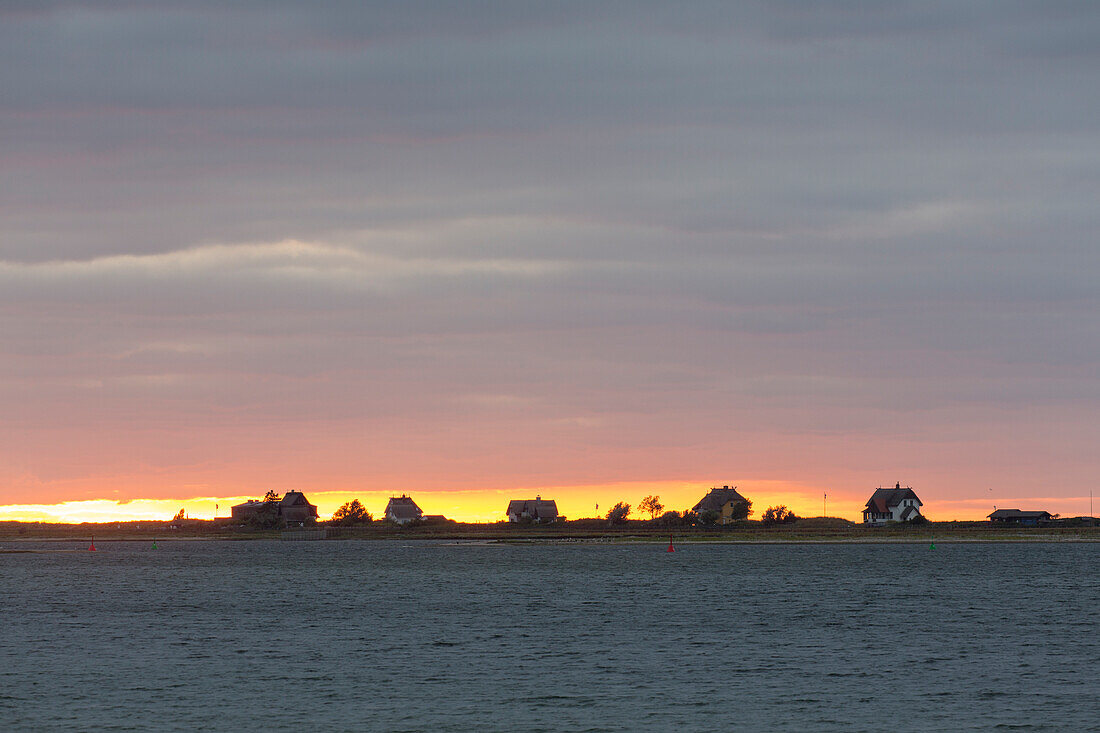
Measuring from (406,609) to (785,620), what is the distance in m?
33.0

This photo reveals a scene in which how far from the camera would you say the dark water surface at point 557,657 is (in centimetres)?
5116

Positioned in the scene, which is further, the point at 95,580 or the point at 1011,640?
the point at 95,580

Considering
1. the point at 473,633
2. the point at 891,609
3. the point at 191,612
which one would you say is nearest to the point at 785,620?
the point at 891,609

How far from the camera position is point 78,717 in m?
50.5

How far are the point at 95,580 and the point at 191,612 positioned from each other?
57476mm

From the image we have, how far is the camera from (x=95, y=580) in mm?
152750

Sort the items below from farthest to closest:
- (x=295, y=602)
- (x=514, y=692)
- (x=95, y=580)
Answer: (x=95, y=580)
(x=295, y=602)
(x=514, y=692)

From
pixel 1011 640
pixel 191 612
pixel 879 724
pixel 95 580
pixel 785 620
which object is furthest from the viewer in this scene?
pixel 95 580

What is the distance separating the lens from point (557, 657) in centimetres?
7031

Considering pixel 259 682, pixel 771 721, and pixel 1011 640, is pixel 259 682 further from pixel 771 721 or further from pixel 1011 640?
pixel 1011 640

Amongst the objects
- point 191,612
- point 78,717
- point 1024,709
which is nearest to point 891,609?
point 1024,709

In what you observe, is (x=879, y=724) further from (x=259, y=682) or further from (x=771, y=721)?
(x=259, y=682)

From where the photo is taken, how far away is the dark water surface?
51.2 m

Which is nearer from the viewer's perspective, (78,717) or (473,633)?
(78,717)
